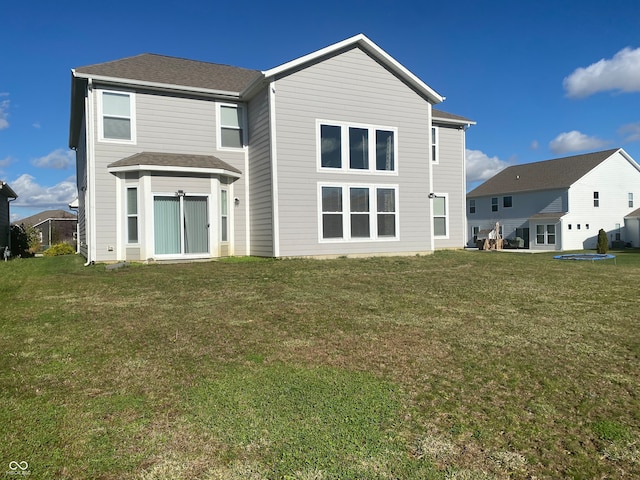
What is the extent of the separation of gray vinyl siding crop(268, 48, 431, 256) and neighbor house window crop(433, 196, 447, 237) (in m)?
2.51

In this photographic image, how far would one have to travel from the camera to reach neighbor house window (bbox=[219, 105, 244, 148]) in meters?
14.6

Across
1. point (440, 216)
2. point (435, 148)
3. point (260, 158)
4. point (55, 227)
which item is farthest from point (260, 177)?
point (55, 227)

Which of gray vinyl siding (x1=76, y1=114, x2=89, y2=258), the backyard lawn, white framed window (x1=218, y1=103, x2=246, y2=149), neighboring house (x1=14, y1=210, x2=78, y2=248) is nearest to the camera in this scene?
the backyard lawn

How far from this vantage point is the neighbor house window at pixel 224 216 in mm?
13922

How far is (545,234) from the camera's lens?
1300 inches

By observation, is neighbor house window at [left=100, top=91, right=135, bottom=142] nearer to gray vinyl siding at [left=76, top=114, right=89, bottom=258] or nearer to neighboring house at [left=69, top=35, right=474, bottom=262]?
neighboring house at [left=69, top=35, right=474, bottom=262]

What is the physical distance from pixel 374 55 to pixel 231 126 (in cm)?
542

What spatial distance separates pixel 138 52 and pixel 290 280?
1225 centimetres

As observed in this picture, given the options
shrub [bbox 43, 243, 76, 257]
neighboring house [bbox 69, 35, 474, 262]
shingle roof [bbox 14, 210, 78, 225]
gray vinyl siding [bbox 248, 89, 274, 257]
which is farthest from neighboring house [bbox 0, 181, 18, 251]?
shingle roof [bbox 14, 210, 78, 225]

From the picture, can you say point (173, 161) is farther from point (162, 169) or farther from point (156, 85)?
point (156, 85)

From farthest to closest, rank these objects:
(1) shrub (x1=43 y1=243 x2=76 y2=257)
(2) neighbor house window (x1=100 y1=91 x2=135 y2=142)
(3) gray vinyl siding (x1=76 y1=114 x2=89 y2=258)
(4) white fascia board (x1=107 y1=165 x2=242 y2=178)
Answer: (1) shrub (x1=43 y1=243 x2=76 y2=257) < (3) gray vinyl siding (x1=76 y1=114 x2=89 y2=258) < (2) neighbor house window (x1=100 y1=91 x2=135 y2=142) < (4) white fascia board (x1=107 y1=165 x2=242 y2=178)

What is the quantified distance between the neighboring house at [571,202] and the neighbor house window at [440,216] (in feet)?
58.9

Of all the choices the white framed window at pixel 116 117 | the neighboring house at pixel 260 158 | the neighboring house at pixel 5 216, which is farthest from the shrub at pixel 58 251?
the white framed window at pixel 116 117

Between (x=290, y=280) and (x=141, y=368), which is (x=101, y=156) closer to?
(x=290, y=280)
